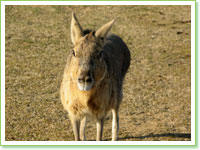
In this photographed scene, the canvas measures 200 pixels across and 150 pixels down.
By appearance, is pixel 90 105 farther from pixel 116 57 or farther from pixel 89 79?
pixel 116 57

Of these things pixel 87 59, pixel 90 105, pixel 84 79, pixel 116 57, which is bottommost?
pixel 90 105

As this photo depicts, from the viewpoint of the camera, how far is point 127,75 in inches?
410

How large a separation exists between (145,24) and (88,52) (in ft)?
32.3

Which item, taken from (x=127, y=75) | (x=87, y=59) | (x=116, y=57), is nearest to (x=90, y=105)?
(x=87, y=59)

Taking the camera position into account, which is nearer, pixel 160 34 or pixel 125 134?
pixel 125 134

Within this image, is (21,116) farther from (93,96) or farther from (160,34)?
(160,34)

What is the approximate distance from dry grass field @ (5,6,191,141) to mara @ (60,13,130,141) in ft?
4.17

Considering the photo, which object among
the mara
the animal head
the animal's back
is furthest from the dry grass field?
the animal head

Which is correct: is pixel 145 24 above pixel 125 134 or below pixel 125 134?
above

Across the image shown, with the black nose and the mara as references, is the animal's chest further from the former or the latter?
the black nose

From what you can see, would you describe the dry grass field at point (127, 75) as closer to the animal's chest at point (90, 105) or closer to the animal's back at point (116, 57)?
the animal's back at point (116, 57)

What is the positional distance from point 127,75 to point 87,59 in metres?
5.37

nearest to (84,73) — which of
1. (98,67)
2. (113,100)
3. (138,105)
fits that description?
(98,67)

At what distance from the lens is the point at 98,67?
17.2 feet
